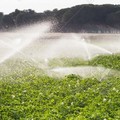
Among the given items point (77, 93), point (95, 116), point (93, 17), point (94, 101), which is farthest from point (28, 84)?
point (93, 17)

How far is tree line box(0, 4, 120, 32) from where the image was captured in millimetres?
56875

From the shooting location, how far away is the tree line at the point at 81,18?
187 feet

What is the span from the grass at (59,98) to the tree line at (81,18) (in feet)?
122

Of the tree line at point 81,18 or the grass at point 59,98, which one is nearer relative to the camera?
the grass at point 59,98

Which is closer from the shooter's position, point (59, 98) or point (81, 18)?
point (59, 98)

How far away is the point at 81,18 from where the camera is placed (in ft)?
194

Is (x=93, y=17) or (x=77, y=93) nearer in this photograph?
(x=77, y=93)

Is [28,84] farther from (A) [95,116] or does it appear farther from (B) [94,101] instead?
(A) [95,116]

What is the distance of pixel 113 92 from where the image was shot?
1462 cm

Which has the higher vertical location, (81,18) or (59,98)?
(81,18)

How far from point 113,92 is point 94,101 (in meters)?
1.32

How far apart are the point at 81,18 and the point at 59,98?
149ft

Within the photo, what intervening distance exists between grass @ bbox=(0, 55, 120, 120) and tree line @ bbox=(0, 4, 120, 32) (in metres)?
37.2

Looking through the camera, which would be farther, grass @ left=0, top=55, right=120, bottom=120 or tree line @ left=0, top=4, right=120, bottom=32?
tree line @ left=0, top=4, right=120, bottom=32
